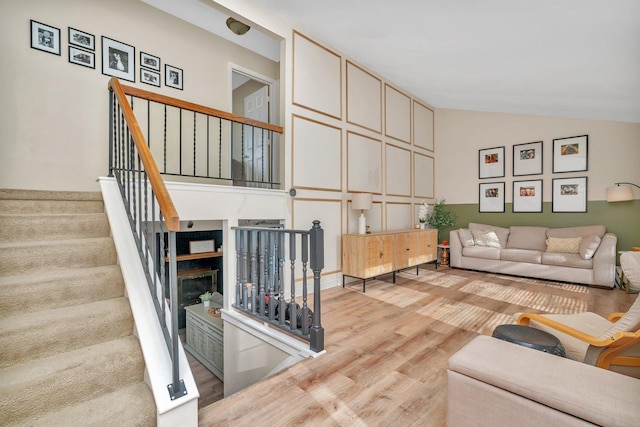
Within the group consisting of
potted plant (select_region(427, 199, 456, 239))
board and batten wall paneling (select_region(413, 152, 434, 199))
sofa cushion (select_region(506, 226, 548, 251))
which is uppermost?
board and batten wall paneling (select_region(413, 152, 434, 199))

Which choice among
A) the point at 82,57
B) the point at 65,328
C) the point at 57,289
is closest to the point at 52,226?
the point at 57,289

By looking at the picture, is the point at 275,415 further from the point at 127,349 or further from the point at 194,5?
the point at 194,5

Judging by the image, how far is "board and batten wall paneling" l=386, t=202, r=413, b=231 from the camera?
18.6 feet

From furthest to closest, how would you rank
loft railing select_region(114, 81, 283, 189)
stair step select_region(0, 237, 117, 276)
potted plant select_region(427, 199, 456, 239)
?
potted plant select_region(427, 199, 456, 239)
loft railing select_region(114, 81, 283, 189)
stair step select_region(0, 237, 117, 276)

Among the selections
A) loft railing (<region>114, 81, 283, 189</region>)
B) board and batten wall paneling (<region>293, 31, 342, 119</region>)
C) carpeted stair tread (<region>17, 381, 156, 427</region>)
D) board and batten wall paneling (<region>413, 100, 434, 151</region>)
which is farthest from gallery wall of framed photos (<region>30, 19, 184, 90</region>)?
board and batten wall paneling (<region>413, 100, 434, 151</region>)

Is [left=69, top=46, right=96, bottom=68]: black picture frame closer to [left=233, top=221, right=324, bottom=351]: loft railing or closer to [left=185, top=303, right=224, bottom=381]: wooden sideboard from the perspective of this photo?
[left=233, top=221, right=324, bottom=351]: loft railing

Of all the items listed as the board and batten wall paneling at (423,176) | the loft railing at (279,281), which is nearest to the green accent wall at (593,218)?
the board and batten wall paneling at (423,176)

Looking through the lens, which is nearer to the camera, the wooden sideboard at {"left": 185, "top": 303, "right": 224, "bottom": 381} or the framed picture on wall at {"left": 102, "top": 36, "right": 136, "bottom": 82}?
the framed picture on wall at {"left": 102, "top": 36, "right": 136, "bottom": 82}

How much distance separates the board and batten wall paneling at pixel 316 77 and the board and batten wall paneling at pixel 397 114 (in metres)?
1.33

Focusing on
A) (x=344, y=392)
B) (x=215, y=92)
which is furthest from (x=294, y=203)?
(x=344, y=392)

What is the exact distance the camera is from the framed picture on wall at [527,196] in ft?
18.5

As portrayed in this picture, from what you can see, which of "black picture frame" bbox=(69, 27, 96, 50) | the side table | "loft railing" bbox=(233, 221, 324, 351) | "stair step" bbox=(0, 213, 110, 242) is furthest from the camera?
the side table

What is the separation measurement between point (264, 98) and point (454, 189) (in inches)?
183

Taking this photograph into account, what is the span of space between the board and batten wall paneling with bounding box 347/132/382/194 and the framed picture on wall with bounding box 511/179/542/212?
114 inches
